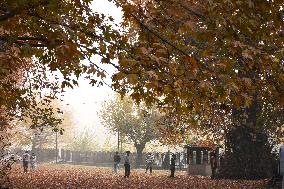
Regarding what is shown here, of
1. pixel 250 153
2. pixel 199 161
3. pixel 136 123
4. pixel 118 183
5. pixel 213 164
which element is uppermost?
pixel 136 123

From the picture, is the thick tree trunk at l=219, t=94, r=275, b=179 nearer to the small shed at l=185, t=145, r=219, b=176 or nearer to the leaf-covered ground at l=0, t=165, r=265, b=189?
the leaf-covered ground at l=0, t=165, r=265, b=189

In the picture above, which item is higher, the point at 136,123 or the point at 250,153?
the point at 136,123

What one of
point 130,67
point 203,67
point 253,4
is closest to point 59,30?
point 130,67

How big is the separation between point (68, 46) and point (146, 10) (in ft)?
7.17

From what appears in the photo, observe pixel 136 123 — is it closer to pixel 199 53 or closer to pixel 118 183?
pixel 118 183

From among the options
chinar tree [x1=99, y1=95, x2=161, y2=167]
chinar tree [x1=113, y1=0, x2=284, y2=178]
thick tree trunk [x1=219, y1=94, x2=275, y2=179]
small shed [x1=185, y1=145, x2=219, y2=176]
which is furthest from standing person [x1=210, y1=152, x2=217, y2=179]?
chinar tree [x1=99, y1=95, x2=161, y2=167]

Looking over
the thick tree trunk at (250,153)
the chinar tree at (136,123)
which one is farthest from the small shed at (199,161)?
the chinar tree at (136,123)

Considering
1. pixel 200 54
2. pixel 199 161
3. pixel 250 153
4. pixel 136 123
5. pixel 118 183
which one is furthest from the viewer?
pixel 136 123

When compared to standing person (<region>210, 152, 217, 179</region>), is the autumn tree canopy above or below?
above

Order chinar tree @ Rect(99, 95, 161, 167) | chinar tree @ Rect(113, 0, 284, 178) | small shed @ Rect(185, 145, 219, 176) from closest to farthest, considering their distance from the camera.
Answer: chinar tree @ Rect(113, 0, 284, 178) < small shed @ Rect(185, 145, 219, 176) < chinar tree @ Rect(99, 95, 161, 167)

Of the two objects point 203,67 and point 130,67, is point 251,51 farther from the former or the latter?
point 130,67

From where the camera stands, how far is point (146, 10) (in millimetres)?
8070

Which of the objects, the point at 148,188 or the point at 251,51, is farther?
the point at 148,188

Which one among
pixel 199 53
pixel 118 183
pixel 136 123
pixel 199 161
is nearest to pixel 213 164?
pixel 199 161
